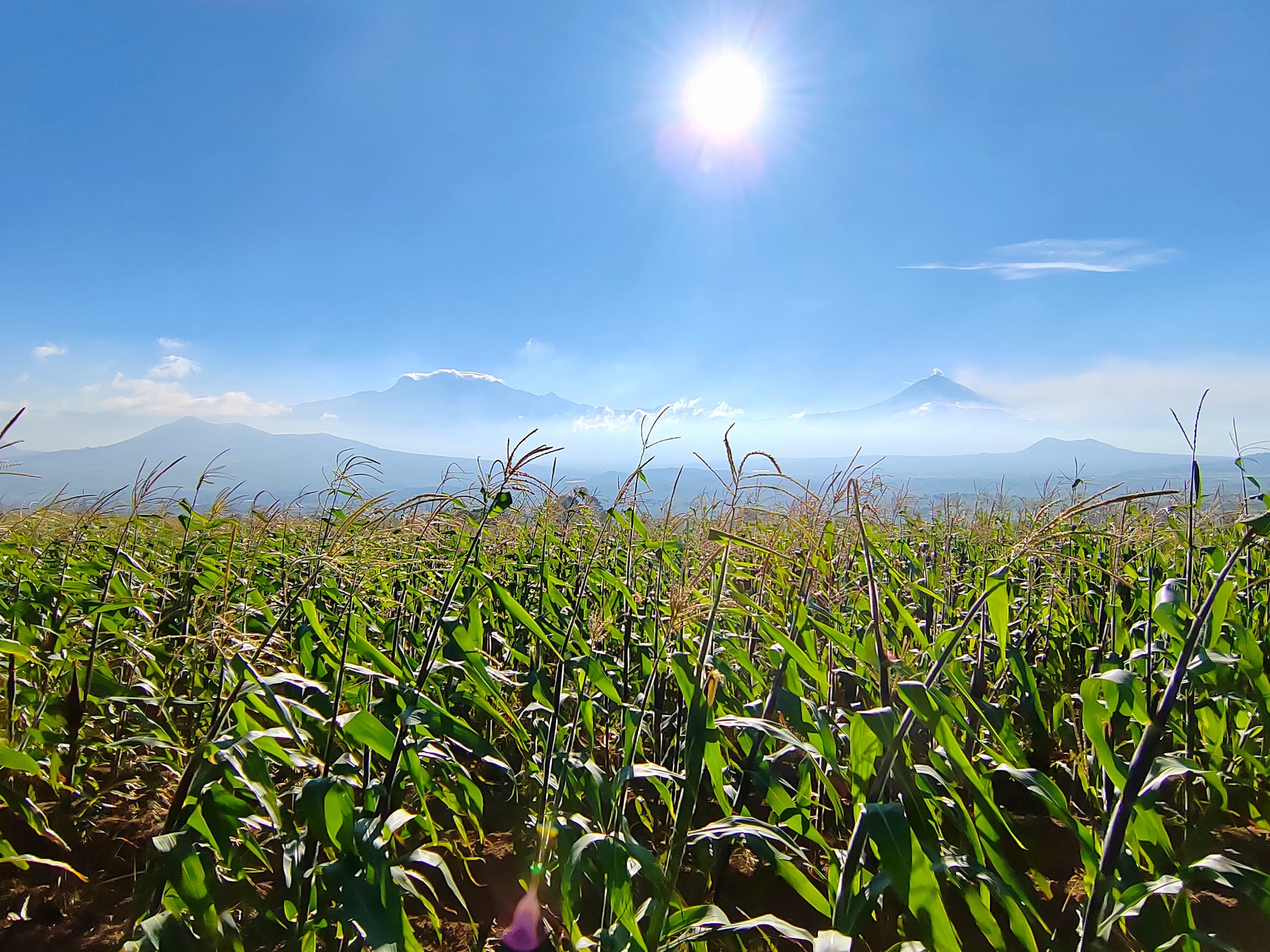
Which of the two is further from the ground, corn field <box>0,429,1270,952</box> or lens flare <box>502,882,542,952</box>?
corn field <box>0,429,1270,952</box>

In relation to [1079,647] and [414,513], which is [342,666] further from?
[1079,647]

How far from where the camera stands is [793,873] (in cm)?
192

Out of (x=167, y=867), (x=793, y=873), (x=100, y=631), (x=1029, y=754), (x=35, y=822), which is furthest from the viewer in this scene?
(x=1029, y=754)

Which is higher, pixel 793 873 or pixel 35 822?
pixel 793 873

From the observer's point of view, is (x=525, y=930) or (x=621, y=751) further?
(x=621, y=751)

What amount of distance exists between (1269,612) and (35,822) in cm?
651

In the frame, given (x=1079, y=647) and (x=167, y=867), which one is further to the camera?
(x=1079, y=647)

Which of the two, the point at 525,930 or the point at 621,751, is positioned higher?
the point at 621,751

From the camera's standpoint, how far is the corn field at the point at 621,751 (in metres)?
1.83

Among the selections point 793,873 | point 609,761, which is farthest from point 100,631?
point 793,873

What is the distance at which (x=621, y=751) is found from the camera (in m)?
3.51

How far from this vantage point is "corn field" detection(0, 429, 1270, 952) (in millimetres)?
1825

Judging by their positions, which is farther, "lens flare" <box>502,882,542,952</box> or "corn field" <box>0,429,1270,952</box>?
"lens flare" <box>502,882,542,952</box>

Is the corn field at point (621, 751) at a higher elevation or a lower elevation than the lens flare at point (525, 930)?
higher
